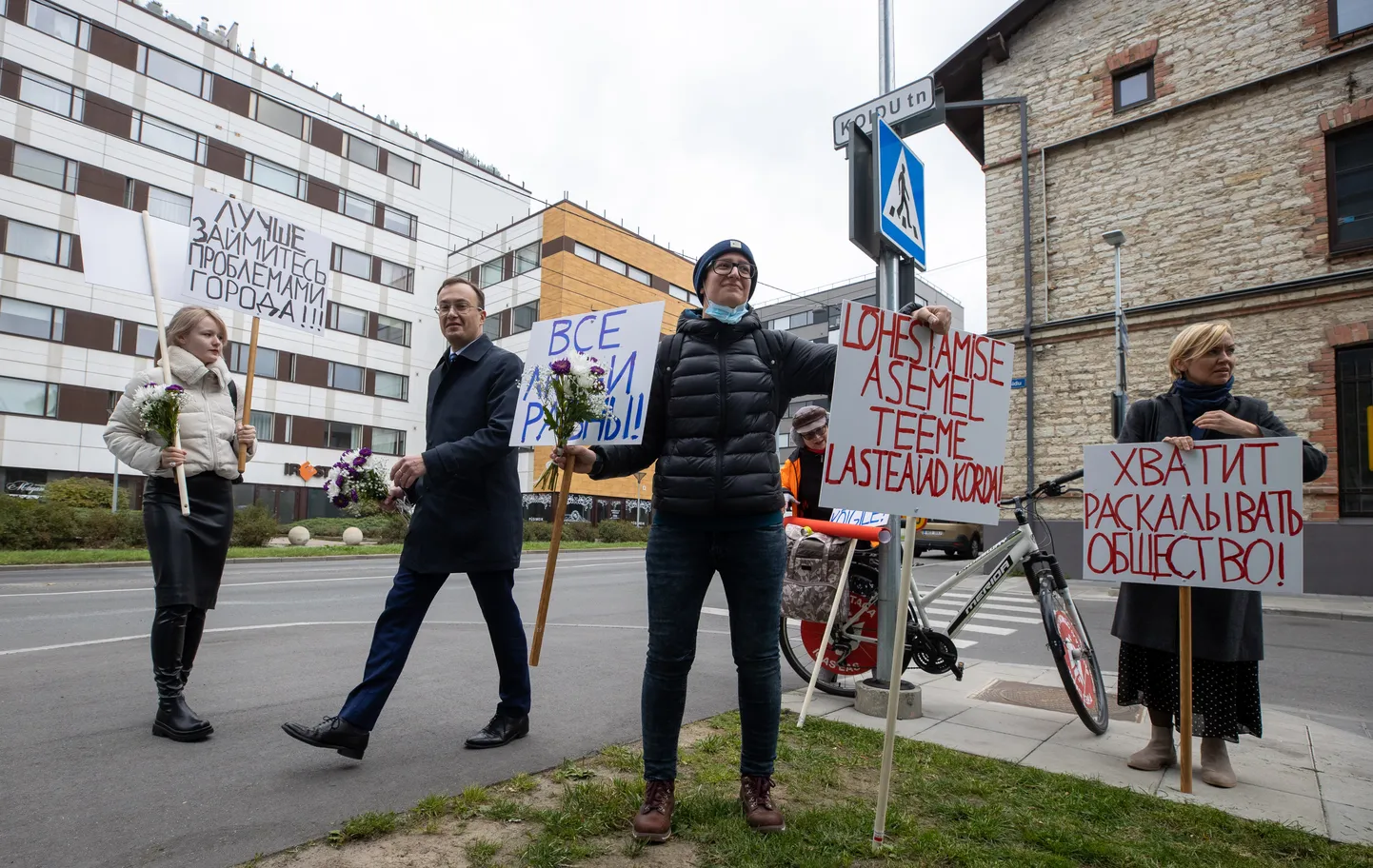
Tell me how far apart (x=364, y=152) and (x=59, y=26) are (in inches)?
480

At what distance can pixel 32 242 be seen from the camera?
29.2 m

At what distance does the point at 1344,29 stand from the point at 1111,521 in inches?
658

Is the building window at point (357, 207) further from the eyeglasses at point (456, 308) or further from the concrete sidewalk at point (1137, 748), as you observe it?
Answer: the concrete sidewalk at point (1137, 748)

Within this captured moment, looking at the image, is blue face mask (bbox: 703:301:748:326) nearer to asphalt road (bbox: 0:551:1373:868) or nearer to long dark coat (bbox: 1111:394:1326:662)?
asphalt road (bbox: 0:551:1373:868)

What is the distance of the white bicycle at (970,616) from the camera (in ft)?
14.0

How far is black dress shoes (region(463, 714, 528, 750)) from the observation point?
371cm

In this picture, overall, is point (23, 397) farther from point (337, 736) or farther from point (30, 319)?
point (337, 736)

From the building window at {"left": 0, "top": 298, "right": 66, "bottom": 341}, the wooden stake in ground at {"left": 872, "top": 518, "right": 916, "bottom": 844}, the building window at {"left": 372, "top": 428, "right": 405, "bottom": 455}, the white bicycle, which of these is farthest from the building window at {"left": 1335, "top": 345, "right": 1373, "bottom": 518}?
the building window at {"left": 0, "top": 298, "right": 66, "bottom": 341}

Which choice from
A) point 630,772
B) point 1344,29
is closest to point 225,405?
point 630,772

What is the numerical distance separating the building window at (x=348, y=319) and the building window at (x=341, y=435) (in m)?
4.47

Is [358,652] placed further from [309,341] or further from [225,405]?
[309,341]

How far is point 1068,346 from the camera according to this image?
695 inches

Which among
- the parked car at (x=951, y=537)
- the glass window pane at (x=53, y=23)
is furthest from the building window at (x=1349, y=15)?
the glass window pane at (x=53, y=23)

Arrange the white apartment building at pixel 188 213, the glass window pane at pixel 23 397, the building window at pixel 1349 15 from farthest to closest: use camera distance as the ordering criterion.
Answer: the white apartment building at pixel 188 213 → the glass window pane at pixel 23 397 → the building window at pixel 1349 15
